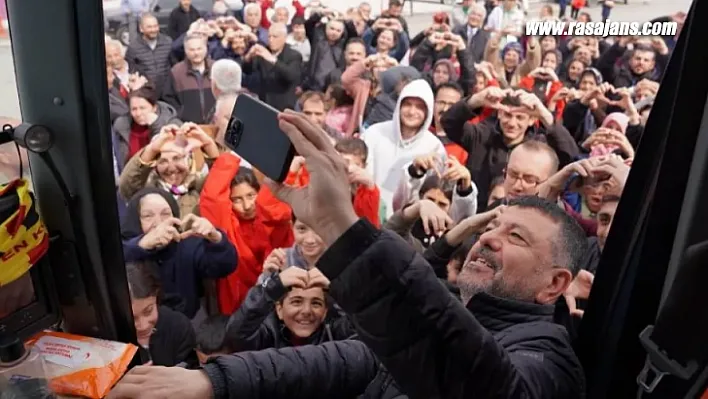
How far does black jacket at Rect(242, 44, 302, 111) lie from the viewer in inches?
72.2

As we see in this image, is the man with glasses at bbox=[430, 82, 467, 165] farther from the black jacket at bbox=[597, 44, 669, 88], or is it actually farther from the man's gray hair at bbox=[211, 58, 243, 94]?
the man's gray hair at bbox=[211, 58, 243, 94]

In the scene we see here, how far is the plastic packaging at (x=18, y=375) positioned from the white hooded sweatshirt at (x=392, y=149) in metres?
1.22

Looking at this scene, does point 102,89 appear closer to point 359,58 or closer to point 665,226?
point 665,226

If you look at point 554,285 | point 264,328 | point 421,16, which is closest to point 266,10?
point 421,16

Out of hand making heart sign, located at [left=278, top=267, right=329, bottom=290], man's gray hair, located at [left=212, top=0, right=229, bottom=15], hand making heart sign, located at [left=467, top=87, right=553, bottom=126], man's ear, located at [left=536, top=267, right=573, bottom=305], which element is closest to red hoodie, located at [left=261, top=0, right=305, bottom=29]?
man's gray hair, located at [left=212, top=0, right=229, bottom=15]

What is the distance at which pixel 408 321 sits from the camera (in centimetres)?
60

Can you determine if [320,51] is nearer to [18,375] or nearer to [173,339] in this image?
[173,339]

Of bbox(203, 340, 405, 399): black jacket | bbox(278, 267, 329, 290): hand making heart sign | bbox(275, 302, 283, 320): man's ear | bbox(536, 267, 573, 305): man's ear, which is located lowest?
bbox(275, 302, 283, 320): man's ear

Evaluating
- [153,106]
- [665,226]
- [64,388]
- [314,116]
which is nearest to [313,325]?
[314,116]

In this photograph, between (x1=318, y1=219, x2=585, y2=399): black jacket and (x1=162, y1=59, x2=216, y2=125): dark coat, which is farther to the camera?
(x1=162, y1=59, x2=216, y2=125): dark coat

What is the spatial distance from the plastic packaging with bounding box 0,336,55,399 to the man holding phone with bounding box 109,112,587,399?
8 cm

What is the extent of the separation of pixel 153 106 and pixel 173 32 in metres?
0.24

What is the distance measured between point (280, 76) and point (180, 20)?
1.14 ft

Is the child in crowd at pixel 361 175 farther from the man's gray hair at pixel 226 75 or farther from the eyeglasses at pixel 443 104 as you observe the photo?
the man's gray hair at pixel 226 75
